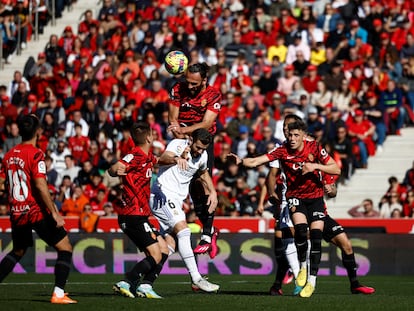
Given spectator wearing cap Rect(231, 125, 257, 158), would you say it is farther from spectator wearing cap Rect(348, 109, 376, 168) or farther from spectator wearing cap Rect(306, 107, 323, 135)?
A: spectator wearing cap Rect(348, 109, 376, 168)

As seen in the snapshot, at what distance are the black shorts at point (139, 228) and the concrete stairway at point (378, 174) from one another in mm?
13056

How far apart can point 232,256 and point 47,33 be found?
15420 millimetres

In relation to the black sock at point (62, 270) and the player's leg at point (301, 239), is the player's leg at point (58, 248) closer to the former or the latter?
the black sock at point (62, 270)

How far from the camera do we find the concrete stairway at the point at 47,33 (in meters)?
37.5

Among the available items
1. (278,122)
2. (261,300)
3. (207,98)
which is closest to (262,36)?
(278,122)

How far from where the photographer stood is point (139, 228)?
53.1 feet

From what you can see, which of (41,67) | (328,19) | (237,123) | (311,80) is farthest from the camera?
(41,67)

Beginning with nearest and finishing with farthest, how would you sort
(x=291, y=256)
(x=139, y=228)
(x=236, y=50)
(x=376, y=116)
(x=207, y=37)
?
(x=139, y=228)
(x=291, y=256)
(x=376, y=116)
(x=236, y=50)
(x=207, y=37)

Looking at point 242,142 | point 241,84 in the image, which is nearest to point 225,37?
point 241,84

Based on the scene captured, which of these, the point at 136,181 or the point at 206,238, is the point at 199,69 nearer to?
the point at 206,238

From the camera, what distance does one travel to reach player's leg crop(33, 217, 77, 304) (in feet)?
50.0

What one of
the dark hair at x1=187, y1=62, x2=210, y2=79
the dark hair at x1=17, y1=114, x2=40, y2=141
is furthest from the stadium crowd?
the dark hair at x1=17, y1=114, x2=40, y2=141

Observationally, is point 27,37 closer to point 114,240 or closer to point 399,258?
point 114,240

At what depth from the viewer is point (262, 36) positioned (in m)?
33.5
